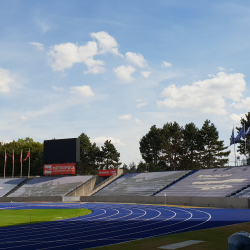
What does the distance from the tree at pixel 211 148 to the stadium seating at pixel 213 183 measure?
31.6 metres

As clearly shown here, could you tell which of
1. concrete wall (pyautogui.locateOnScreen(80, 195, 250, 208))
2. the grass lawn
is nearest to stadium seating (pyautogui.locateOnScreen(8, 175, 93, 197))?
concrete wall (pyautogui.locateOnScreen(80, 195, 250, 208))

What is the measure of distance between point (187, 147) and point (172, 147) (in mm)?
4271

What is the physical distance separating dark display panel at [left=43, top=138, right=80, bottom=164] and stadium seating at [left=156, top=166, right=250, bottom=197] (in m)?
23.3

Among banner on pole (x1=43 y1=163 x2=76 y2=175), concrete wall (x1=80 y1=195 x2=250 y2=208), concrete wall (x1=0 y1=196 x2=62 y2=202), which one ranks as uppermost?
banner on pole (x1=43 y1=163 x2=76 y2=175)

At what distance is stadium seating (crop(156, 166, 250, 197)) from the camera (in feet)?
147

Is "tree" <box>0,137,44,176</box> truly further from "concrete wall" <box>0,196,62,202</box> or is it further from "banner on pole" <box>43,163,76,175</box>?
"concrete wall" <box>0,196,62,202</box>

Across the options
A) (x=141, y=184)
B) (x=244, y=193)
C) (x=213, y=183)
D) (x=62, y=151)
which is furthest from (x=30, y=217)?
(x=62, y=151)

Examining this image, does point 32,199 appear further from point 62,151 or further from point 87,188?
point 62,151

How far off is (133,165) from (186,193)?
6963 cm

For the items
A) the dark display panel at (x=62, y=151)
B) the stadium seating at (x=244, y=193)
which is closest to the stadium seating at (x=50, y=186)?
the dark display panel at (x=62, y=151)

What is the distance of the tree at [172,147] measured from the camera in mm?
92188

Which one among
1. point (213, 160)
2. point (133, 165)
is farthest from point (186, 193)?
point (133, 165)

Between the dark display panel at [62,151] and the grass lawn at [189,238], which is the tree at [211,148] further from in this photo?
the grass lawn at [189,238]

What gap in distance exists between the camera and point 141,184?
192ft
